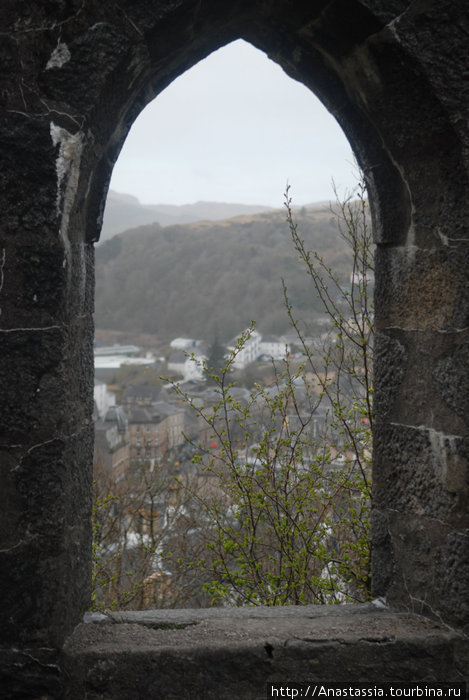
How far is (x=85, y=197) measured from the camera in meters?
1.50

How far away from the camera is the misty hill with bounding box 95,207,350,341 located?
1429 centimetres

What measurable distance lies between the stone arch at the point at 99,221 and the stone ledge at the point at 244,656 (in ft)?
0.30

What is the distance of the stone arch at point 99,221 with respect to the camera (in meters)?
1.37

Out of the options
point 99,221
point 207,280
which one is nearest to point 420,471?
point 99,221

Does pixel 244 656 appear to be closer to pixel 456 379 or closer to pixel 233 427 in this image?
pixel 456 379

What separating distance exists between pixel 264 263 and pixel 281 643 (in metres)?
16.2

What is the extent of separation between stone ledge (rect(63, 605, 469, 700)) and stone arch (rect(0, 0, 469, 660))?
9 centimetres

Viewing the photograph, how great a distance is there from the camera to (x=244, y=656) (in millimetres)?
1412

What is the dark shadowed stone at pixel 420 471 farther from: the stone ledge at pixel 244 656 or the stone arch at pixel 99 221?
the stone ledge at pixel 244 656

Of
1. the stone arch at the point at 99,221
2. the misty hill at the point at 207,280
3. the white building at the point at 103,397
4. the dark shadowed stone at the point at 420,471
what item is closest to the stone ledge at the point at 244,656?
the stone arch at the point at 99,221

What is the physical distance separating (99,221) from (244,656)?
1.16 metres

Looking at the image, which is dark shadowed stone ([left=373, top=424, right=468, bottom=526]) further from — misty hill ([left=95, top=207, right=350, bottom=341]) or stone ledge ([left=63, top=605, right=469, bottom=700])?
misty hill ([left=95, top=207, right=350, bottom=341])

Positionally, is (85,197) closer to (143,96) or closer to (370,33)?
(143,96)

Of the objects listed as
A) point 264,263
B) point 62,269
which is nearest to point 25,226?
point 62,269
